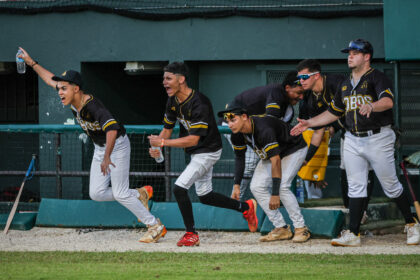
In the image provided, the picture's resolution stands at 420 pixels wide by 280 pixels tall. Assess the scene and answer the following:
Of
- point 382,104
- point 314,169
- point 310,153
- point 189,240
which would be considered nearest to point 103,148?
point 189,240

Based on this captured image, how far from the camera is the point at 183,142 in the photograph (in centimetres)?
755

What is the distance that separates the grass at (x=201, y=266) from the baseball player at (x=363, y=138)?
31.7 inches

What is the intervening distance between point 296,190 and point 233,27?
326cm

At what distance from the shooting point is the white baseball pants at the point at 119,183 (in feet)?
27.1

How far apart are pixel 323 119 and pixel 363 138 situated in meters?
0.55

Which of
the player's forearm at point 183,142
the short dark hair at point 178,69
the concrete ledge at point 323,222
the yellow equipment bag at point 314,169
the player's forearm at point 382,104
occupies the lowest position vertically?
the concrete ledge at point 323,222

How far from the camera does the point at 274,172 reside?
7.72m

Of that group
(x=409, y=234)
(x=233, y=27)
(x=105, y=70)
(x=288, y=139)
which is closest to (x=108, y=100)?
(x=105, y=70)

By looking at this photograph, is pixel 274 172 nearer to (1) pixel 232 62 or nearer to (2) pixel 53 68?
(1) pixel 232 62

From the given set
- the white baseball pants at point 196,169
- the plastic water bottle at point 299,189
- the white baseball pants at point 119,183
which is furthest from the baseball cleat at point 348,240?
the plastic water bottle at point 299,189

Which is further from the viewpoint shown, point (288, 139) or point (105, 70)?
point (105, 70)

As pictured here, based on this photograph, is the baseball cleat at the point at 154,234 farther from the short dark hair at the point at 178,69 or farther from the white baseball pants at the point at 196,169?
the short dark hair at the point at 178,69

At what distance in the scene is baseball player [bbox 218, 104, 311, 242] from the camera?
303 inches

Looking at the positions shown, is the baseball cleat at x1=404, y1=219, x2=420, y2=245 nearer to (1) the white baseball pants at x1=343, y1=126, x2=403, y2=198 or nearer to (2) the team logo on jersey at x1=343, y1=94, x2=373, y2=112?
(1) the white baseball pants at x1=343, y1=126, x2=403, y2=198
